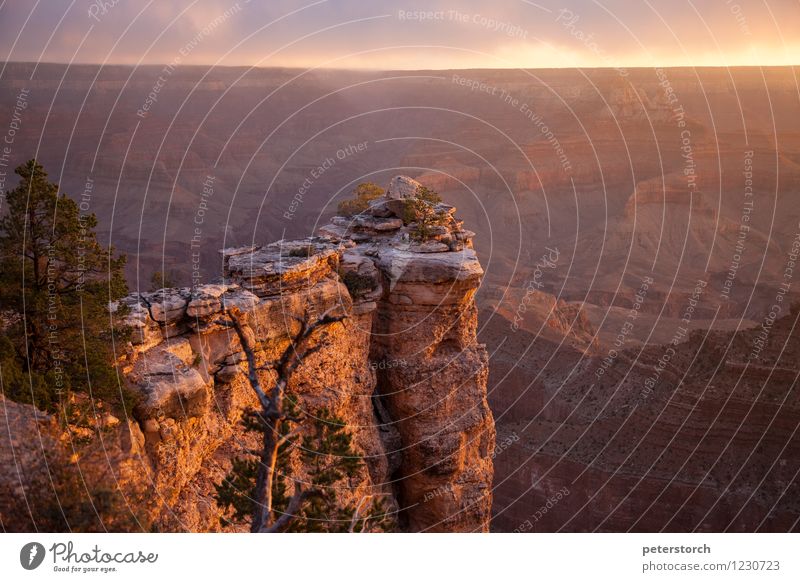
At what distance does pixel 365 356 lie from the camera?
926 inches

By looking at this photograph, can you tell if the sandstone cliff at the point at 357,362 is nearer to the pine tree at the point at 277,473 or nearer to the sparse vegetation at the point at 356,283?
the sparse vegetation at the point at 356,283

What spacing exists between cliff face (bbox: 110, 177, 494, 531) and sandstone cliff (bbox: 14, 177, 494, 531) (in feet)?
0.13

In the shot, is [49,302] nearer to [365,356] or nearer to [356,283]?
[356,283]

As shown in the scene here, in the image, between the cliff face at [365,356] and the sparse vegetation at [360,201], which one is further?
the sparse vegetation at [360,201]

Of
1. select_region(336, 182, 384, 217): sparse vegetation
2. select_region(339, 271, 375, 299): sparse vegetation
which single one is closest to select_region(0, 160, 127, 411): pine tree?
select_region(339, 271, 375, 299): sparse vegetation

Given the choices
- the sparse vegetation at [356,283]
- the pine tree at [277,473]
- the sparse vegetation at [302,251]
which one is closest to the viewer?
the pine tree at [277,473]

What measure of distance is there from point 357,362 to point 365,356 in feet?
1.78

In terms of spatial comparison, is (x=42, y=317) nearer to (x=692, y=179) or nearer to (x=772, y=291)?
(x=772, y=291)

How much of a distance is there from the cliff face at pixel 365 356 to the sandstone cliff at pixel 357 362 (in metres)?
0.04

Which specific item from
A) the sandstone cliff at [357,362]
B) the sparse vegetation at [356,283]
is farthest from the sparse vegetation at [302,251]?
the sparse vegetation at [356,283]

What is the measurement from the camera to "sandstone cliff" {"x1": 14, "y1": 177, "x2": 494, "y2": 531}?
16203mm

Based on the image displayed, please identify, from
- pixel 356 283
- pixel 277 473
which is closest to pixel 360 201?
pixel 356 283

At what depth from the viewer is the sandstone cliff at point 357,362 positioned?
53.2ft

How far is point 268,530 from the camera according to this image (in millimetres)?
11281
